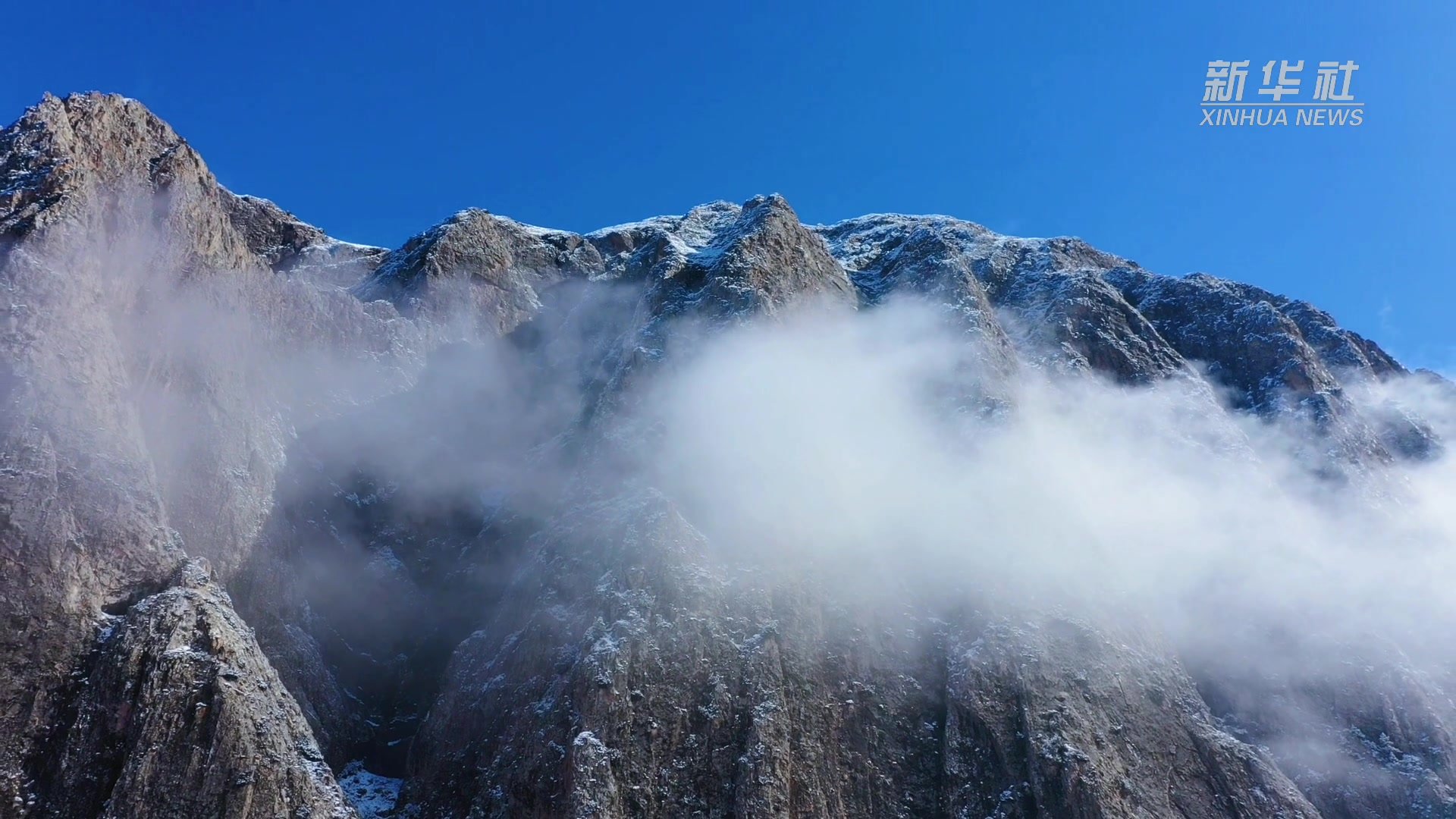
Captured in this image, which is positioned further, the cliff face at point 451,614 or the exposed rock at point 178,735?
the cliff face at point 451,614

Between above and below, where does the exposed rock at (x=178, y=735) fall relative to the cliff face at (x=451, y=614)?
below

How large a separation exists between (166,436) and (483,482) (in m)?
21.9

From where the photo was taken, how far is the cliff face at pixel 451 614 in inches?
1315

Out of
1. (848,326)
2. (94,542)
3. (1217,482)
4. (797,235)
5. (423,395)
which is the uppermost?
(797,235)

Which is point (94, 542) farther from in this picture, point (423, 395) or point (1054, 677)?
point (1054, 677)

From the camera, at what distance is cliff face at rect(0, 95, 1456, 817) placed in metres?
33.4

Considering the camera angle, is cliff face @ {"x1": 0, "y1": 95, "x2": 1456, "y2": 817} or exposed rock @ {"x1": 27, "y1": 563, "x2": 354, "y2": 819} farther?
cliff face @ {"x1": 0, "y1": 95, "x2": 1456, "y2": 817}

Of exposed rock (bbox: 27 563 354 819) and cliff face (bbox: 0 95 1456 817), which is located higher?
cliff face (bbox: 0 95 1456 817)

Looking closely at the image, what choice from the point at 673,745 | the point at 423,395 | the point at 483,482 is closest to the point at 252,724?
the point at 673,745

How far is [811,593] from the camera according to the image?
4816 centimetres

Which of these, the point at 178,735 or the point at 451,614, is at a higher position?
the point at 451,614

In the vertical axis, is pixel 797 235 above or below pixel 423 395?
above

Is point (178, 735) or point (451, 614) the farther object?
point (451, 614)

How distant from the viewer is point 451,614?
53.2 meters
